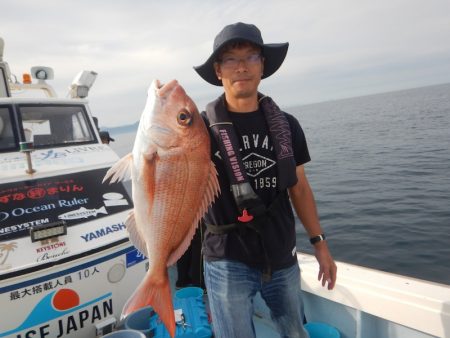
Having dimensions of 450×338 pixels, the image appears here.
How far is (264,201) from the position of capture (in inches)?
90.4

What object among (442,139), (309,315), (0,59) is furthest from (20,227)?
(442,139)

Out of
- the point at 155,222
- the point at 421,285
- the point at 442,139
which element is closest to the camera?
the point at 155,222

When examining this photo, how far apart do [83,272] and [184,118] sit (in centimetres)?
224

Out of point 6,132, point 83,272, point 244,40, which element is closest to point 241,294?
point 244,40

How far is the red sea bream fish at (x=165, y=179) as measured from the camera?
1.85m

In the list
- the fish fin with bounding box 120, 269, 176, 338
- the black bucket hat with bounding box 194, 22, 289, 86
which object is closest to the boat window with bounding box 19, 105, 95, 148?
the black bucket hat with bounding box 194, 22, 289, 86

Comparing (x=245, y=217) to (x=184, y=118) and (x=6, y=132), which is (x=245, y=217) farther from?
(x=6, y=132)

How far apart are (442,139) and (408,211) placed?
11629mm

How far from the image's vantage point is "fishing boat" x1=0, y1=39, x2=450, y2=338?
2818 millimetres

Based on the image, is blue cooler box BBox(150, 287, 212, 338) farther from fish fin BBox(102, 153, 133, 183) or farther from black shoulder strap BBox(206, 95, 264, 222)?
fish fin BBox(102, 153, 133, 183)

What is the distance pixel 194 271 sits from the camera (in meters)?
5.01

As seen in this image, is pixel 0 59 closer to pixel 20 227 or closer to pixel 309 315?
pixel 20 227

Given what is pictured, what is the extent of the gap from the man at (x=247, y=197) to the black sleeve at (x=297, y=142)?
0.27 feet

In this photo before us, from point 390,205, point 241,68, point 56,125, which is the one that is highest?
point 56,125
